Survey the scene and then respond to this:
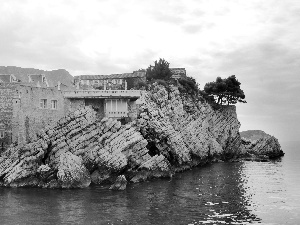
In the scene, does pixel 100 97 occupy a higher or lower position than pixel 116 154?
higher

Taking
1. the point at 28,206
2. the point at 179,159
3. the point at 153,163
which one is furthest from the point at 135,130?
the point at 28,206

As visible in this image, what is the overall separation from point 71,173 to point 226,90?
50.2m

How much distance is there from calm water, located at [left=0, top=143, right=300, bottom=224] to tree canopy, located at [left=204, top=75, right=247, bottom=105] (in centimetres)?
3535

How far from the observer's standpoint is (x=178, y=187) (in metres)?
46.5

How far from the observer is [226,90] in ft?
283

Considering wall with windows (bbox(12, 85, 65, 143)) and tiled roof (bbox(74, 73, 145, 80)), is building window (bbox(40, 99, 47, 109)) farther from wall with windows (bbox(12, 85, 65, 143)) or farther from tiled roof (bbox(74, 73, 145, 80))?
tiled roof (bbox(74, 73, 145, 80))

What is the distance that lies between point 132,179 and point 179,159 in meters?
13.1

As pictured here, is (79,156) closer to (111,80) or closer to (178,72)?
(111,80)

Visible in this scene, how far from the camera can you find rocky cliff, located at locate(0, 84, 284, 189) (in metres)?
46.0

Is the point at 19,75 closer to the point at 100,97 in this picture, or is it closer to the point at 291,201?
the point at 100,97

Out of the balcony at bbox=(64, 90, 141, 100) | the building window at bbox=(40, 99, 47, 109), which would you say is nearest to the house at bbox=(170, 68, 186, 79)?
the balcony at bbox=(64, 90, 141, 100)

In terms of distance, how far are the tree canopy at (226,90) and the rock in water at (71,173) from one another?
46712 mm

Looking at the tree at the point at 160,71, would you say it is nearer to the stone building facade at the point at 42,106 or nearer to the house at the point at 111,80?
the house at the point at 111,80

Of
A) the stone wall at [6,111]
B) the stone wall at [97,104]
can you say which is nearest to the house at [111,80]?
the stone wall at [97,104]
